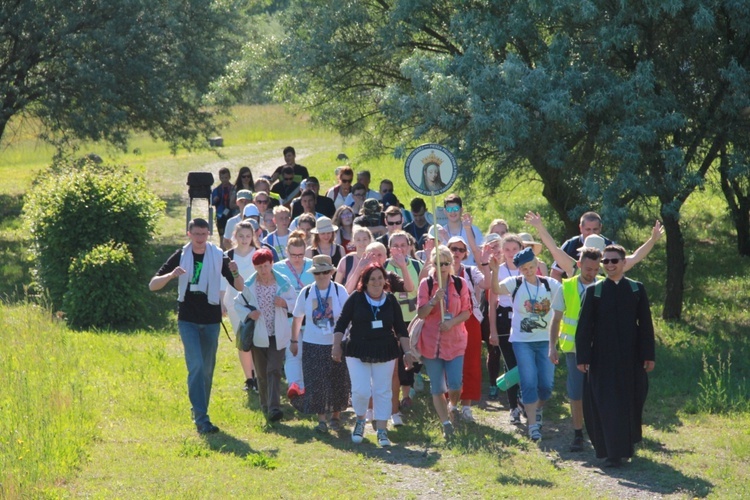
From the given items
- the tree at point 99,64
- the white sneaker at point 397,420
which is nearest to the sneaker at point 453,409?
the white sneaker at point 397,420

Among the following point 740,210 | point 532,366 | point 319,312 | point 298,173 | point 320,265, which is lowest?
point 532,366

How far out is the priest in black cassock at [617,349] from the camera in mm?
9125

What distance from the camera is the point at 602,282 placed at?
916 cm

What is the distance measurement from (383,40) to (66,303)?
5.90 meters

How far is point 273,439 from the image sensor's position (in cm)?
1030

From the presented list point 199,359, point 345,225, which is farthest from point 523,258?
point 345,225

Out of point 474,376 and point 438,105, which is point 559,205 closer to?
point 438,105

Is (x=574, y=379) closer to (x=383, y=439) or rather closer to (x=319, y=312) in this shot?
(x=383, y=439)

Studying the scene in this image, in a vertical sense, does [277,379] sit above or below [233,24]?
below

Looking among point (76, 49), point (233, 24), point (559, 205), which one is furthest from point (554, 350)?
point (233, 24)

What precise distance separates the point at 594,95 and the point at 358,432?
5.44 metres

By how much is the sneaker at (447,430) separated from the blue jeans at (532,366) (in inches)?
28.0

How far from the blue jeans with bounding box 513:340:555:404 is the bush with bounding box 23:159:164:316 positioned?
753 cm

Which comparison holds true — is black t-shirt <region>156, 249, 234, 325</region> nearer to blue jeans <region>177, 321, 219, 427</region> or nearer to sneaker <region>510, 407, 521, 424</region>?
blue jeans <region>177, 321, 219, 427</region>
